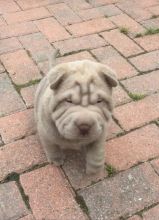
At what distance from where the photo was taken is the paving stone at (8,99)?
10.3 ft

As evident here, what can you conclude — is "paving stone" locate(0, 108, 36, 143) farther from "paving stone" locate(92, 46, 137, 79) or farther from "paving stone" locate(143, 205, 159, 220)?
"paving stone" locate(143, 205, 159, 220)

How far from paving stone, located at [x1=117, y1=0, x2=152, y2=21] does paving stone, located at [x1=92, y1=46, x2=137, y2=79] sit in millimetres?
704

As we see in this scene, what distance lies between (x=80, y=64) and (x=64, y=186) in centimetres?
85

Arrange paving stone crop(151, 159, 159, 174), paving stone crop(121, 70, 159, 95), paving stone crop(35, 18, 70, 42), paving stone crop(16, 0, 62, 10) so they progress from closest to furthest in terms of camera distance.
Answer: paving stone crop(151, 159, 159, 174) < paving stone crop(121, 70, 159, 95) < paving stone crop(35, 18, 70, 42) < paving stone crop(16, 0, 62, 10)

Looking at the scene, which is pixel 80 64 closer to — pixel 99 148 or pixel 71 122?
pixel 71 122

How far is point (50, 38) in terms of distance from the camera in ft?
13.0

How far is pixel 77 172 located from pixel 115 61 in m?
1.34

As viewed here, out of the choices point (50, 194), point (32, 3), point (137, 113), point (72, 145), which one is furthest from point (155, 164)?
point (32, 3)

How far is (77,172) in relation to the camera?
2.65 meters

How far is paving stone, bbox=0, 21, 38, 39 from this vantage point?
4016 mm

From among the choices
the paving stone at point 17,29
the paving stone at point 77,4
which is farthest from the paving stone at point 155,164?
the paving stone at point 77,4

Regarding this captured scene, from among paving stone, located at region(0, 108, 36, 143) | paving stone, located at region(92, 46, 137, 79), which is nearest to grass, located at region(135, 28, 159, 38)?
paving stone, located at region(92, 46, 137, 79)

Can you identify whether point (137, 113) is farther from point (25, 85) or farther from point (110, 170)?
point (25, 85)

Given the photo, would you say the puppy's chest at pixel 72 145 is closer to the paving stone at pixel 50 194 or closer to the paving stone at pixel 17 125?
the paving stone at pixel 50 194
